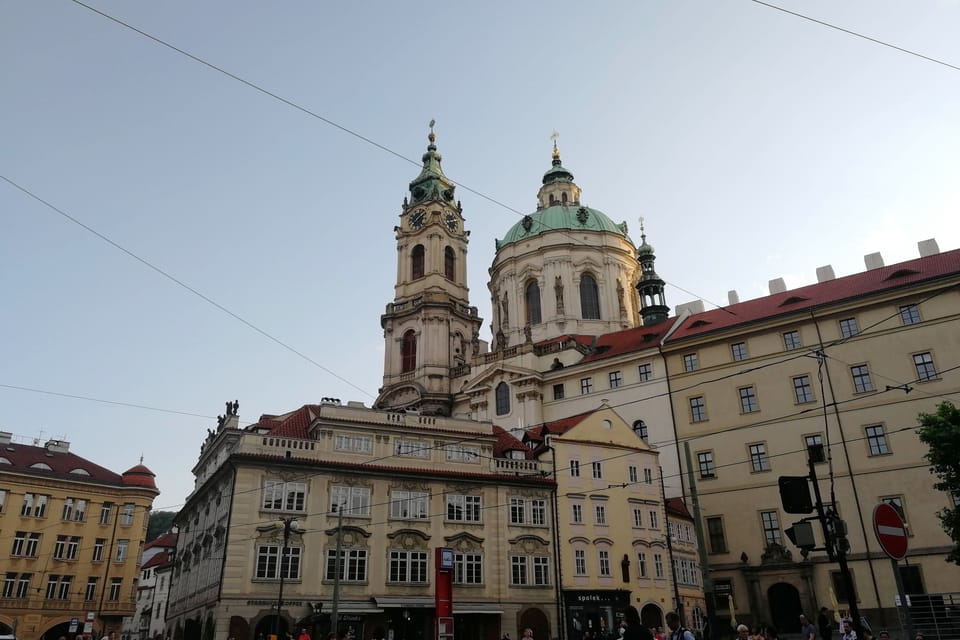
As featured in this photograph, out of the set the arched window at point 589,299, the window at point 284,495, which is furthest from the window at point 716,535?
the window at point 284,495

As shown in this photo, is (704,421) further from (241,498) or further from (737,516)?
(241,498)

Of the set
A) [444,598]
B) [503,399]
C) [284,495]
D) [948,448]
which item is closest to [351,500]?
[284,495]

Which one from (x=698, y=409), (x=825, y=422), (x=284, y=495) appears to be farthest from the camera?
(x=698, y=409)

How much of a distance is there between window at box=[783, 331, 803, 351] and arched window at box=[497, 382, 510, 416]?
853 inches

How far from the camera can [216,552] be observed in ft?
117

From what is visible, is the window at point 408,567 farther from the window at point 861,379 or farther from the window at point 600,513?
the window at point 861,379

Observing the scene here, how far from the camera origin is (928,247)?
53875mm

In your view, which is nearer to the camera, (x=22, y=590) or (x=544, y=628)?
(x=544, y=628)

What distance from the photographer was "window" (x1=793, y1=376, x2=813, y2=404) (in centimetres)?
4744

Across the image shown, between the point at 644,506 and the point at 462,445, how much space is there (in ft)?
36.7

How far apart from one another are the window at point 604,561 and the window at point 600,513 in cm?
157

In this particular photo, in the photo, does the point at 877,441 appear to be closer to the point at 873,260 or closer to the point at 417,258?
the point at 873,260

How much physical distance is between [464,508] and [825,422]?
76.9 ft

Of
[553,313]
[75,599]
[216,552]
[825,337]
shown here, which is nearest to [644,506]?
[825,337]
